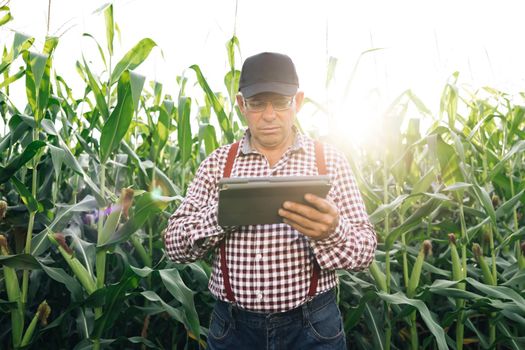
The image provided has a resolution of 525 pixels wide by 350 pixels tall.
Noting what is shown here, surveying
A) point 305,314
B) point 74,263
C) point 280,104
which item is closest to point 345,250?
point 305,314

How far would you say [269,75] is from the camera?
1.41 meters

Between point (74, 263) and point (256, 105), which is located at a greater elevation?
point (256, 105)

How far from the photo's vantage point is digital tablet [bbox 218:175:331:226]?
1108mm

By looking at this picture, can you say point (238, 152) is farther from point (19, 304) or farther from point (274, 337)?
point (19, 304)

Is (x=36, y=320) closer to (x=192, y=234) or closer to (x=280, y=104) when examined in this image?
(x=192, y=234)

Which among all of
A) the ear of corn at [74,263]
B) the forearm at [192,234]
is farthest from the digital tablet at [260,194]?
the ear of corn at [74,263]

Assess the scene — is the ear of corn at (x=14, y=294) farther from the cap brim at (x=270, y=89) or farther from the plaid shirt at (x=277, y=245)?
the cap brim at (x=270, y=89)

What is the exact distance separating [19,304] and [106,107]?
0.92 meters

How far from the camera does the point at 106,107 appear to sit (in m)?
1.92

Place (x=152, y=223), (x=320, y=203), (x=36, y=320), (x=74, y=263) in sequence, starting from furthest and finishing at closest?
(x=152, y=223) → (x=36, y=320) → (x=74, y=263) → (x=320, y=203)

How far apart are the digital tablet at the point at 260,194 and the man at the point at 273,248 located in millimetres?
175

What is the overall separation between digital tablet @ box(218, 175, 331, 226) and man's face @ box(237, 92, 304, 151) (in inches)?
12.6

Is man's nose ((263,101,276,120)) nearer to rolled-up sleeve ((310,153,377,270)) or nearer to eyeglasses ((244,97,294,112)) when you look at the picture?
eyeglasses ((244,97,294,112))

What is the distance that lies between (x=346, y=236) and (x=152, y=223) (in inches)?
57.4
